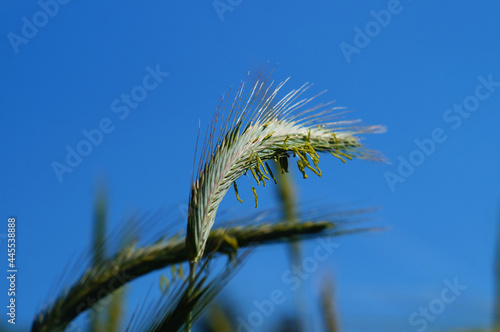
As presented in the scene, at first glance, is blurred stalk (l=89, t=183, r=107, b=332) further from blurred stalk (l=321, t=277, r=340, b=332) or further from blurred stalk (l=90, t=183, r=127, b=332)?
blurred stalk (l=321, t=277, r=340, b=332)

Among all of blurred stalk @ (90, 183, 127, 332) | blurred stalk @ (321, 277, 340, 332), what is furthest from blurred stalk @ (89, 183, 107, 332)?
blurred stalk @ (321, 277, 340, 332)

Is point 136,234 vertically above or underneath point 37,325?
above

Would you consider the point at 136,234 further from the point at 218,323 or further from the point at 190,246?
the point at 218,323

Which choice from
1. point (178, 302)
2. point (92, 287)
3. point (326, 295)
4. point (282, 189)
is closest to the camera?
point (178, 302)

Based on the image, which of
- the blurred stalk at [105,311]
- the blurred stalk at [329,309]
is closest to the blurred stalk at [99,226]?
the blurred stalk at [105,311]

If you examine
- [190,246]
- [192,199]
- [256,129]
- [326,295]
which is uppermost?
[256,129]

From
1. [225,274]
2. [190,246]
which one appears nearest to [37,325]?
[190,246]

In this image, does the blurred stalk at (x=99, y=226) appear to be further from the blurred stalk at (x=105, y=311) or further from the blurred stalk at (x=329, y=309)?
the blurred stalk at (x=329, y=309)

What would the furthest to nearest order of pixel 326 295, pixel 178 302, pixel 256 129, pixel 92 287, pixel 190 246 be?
1. pixel 326 295
2. pixel 92 287
3. pixel 256 129
4. pixel 190 246
5. pixel 178 302

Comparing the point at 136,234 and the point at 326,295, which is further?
the point at 326,295

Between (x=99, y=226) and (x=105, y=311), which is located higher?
(x=99, y=226)
